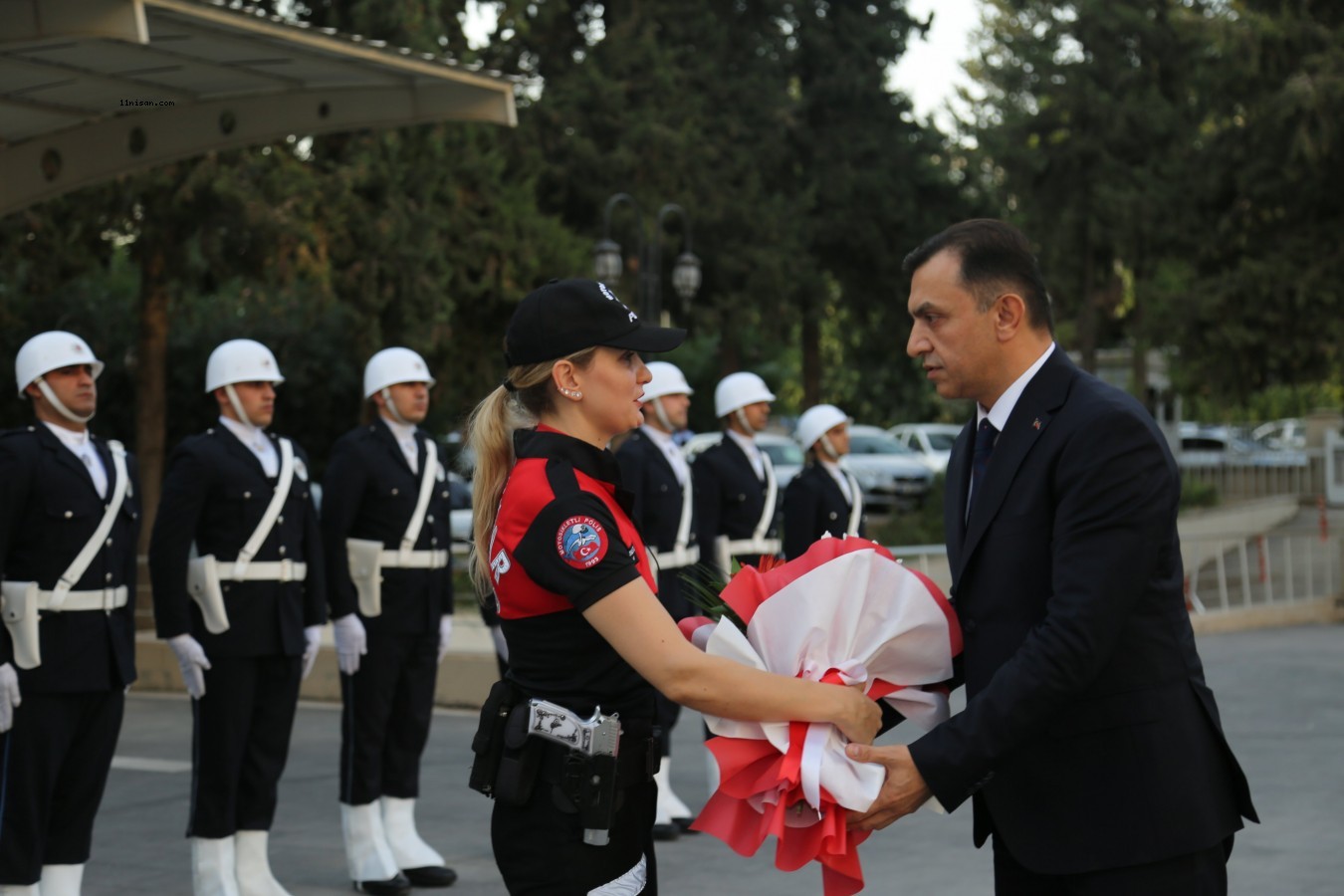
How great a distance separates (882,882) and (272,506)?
321 cm

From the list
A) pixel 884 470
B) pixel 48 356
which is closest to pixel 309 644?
pixel 48 356

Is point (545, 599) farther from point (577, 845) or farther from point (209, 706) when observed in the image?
point (209, 706)

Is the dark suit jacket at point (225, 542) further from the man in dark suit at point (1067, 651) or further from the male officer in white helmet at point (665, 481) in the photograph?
the man in dark suit at point (1067, 651)

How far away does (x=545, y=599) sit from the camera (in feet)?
11.7

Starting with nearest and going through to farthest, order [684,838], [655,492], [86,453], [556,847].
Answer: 1. [556,847]
2. [86,453]
3. [684,838]
4. [655,492]

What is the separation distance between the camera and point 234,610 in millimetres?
7168

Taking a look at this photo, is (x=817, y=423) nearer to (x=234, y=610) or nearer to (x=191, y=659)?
(x=234, y=610)

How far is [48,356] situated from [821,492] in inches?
190

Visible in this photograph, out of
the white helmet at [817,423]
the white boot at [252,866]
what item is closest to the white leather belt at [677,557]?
the white helmet at [817,423]

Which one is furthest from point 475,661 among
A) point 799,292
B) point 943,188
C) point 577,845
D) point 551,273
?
point 943,188

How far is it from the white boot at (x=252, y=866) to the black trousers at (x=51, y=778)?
0.69m

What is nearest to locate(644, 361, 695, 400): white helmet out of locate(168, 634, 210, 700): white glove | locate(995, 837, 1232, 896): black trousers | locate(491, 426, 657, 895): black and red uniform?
locate(168, 634, 210, 700): white glove

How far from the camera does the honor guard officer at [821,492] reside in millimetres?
10062

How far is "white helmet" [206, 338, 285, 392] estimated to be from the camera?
7336mm
